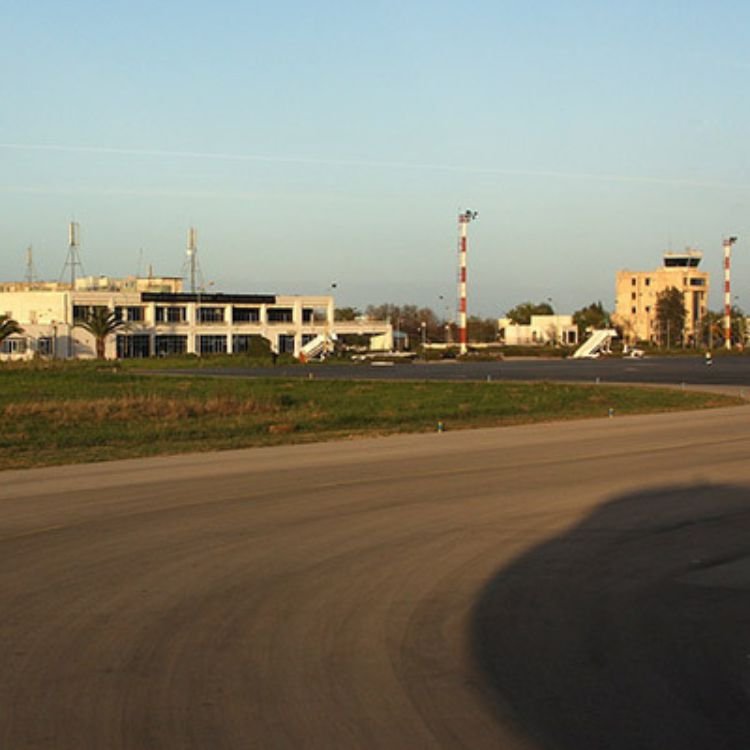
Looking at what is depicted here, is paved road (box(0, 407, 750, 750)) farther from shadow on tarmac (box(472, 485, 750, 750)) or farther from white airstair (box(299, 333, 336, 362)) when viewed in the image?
white airstair (box(299, 333, 336, 362))

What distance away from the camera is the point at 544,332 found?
178 metres

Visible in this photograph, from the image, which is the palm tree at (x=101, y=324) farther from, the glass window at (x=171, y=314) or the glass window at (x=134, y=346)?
the glass window at (x=171, y=314)

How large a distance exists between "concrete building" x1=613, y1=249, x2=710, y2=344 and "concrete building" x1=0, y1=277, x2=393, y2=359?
171ft

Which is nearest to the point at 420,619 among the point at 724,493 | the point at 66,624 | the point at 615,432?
the point at 66,624

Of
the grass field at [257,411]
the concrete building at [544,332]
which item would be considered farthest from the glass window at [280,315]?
the grass field at [257,411]

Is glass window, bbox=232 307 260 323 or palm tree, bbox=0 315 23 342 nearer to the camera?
palm tree, bbox=0 315 23 342

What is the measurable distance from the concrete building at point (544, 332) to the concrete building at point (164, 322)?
122ft

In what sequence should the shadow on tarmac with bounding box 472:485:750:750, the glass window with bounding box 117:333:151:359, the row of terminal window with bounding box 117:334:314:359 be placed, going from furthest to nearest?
the row of terminal window with bounding box 117:334:314:359 → the glass window with bounding box 117:333:151:359 → the shadow on tarmac with bounding box 472:485:750:750

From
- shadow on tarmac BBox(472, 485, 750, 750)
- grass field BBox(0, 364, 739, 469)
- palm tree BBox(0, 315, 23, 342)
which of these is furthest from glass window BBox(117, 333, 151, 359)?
shadow on tarmac BBox(472, 485, 750, 750)

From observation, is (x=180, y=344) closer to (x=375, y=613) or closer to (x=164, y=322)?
(x=164, y=322)

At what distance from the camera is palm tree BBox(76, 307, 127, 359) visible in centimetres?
11450

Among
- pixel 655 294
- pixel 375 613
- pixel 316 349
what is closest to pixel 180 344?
pixel 316 349

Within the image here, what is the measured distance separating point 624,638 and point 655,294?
181 meters

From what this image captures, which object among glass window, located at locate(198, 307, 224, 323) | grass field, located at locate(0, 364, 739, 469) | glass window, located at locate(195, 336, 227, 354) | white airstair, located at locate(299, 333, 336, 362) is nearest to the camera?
grass field, located at locate(0, 364, 739, 469)
